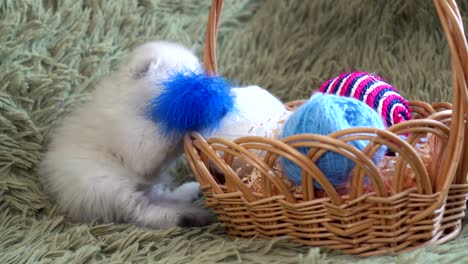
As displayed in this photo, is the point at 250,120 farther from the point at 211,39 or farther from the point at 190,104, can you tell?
the point at 211,39

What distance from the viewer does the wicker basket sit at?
0.84m

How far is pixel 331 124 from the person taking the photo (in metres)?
0.90

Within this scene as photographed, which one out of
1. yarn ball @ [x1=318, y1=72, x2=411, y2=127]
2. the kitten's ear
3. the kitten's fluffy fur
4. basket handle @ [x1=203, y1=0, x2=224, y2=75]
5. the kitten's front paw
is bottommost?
the kitten's front paw

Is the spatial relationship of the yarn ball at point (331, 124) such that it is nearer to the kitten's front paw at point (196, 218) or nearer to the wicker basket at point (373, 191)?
the wicker basket at point (373, 191)

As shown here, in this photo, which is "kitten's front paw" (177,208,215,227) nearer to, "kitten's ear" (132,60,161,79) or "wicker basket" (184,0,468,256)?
"wicker basket" (184,0,468,256)

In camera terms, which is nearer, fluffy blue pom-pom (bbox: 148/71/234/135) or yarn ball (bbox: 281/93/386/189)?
yarn ball (bbox: 281/93/386/189)

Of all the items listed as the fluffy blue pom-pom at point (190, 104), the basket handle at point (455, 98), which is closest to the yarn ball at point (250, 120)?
the fluffy blue pom-pom at point (190, 104)

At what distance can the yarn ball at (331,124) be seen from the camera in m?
0.88

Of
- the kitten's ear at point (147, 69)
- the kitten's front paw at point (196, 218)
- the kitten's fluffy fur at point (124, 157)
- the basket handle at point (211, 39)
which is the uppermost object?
the basket handle at point (211, 39)

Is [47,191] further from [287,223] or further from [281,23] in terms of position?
[281,23]

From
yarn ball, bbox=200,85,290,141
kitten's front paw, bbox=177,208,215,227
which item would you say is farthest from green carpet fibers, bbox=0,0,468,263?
yarn ball, bbox=200,85,290,141

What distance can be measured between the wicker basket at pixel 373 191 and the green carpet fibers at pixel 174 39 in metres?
0.03

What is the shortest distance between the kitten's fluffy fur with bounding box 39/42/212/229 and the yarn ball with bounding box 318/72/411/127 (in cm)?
29

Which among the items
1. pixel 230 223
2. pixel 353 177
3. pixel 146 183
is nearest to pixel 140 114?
pixel 146 183
